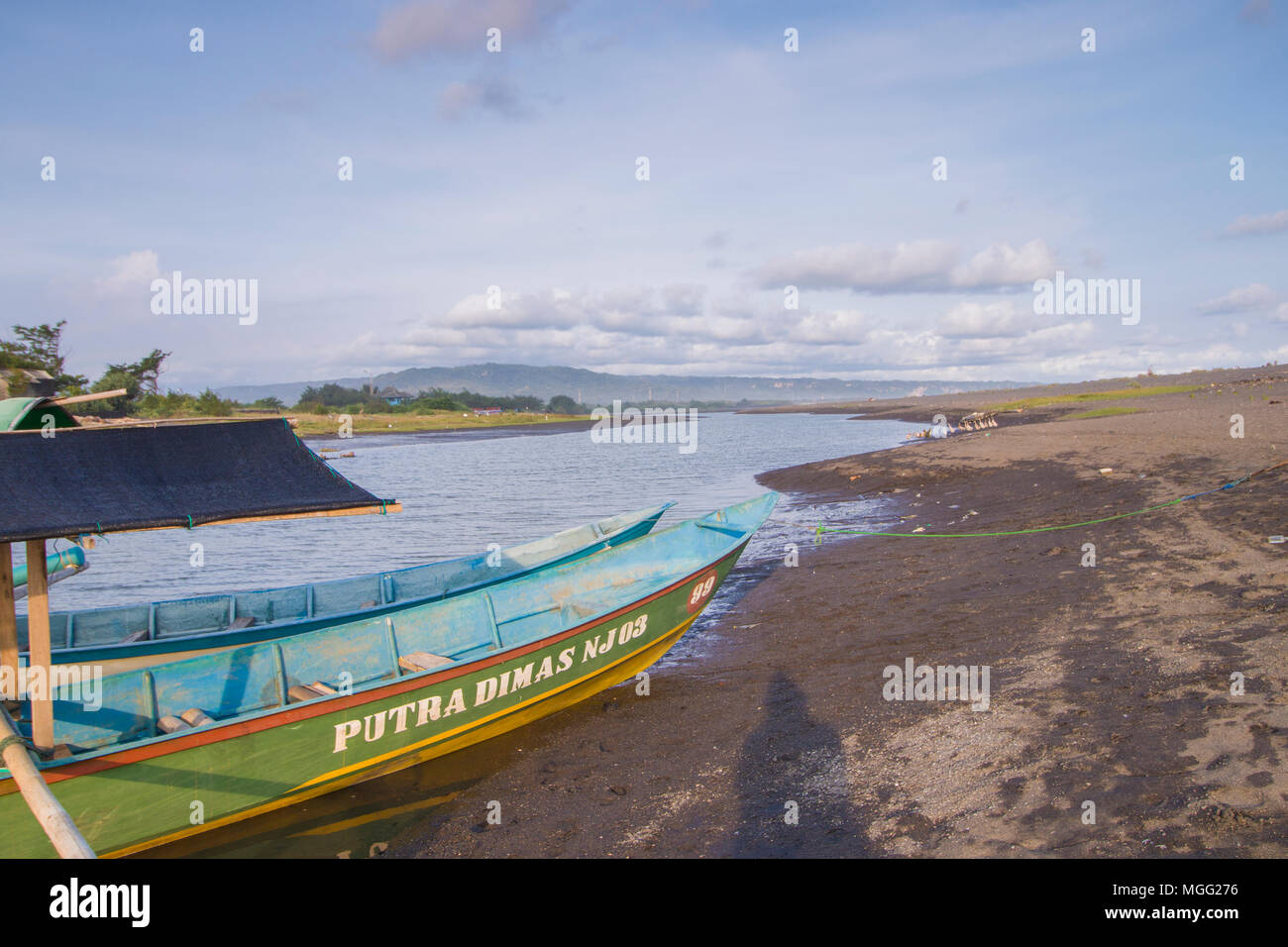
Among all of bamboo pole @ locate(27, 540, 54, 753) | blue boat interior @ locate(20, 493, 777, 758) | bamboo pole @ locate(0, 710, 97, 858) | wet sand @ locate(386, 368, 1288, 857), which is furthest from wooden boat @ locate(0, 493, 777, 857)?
wet sand @ locate(386, 368, 1288, 857)

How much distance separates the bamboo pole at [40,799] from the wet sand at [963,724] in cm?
242

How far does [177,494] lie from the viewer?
570 centimetres

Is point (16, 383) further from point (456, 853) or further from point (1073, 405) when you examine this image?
point (1073, 405)

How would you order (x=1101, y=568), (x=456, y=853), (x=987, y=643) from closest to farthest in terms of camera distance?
(x=456, y=853) < (x=987, y=643) < (x=1101, y=568)

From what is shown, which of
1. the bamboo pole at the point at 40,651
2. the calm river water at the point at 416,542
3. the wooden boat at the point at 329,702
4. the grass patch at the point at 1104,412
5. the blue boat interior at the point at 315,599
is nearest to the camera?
the bamboo pole at the point at 40,651

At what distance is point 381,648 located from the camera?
28.3 feet

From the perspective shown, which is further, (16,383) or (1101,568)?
(1101,568)

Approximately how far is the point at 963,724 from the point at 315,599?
873 centimetres

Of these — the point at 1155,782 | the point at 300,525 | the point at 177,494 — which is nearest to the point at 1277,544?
the point at 1155,782

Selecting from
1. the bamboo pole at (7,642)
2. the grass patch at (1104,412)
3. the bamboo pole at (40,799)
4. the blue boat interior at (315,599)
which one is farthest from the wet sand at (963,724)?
the grass patch at (1104,412)

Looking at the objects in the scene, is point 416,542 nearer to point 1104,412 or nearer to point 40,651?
point 40,651

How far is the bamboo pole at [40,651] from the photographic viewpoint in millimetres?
5852

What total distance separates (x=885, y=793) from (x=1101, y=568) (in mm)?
6664

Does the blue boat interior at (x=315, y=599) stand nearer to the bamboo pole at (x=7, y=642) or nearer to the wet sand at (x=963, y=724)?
the wet sand at (x=963, y=724)
